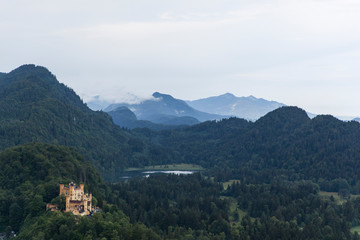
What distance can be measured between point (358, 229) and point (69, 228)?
121m

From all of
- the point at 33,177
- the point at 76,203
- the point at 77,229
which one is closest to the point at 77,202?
the point at 76,203

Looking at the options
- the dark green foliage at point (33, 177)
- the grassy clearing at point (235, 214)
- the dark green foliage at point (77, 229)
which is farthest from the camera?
the grassy clearing at point (235, 214)

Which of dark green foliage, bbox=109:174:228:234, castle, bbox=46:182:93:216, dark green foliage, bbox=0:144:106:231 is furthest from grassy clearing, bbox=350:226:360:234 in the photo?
castle, bbox=46:182:93:216

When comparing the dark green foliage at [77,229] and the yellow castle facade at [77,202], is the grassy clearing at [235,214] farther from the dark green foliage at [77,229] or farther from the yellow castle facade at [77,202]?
the yellow castle facade at [77,202]

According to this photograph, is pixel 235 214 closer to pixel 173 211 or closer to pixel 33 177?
pixel 173 211

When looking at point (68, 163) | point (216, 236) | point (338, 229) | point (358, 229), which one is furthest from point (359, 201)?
point (68, 163)

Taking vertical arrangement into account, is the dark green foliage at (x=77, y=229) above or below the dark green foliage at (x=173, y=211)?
above

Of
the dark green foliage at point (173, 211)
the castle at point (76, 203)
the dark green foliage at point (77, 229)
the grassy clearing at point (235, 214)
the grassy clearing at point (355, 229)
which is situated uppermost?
the castle at point (76, 203)

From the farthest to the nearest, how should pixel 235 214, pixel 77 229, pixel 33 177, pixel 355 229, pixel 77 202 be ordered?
pixel 235 214 → pixel 355 229 → pixel 33 177 → pixel 77 202 → pixel 77 229

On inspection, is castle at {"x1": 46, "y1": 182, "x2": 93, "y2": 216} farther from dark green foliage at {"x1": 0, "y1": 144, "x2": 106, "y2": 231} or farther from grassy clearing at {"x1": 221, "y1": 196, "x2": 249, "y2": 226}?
grassy clearing at {"x1": 221, "y1": 196, "x2": 249, "y2": 226}

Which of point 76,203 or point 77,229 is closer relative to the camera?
point 77,229

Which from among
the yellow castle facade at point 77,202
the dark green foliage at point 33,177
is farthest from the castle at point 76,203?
the dark green foliage at point 33,177

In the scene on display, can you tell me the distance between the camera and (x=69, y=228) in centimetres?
10519

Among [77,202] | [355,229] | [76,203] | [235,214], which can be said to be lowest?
[355,229]
